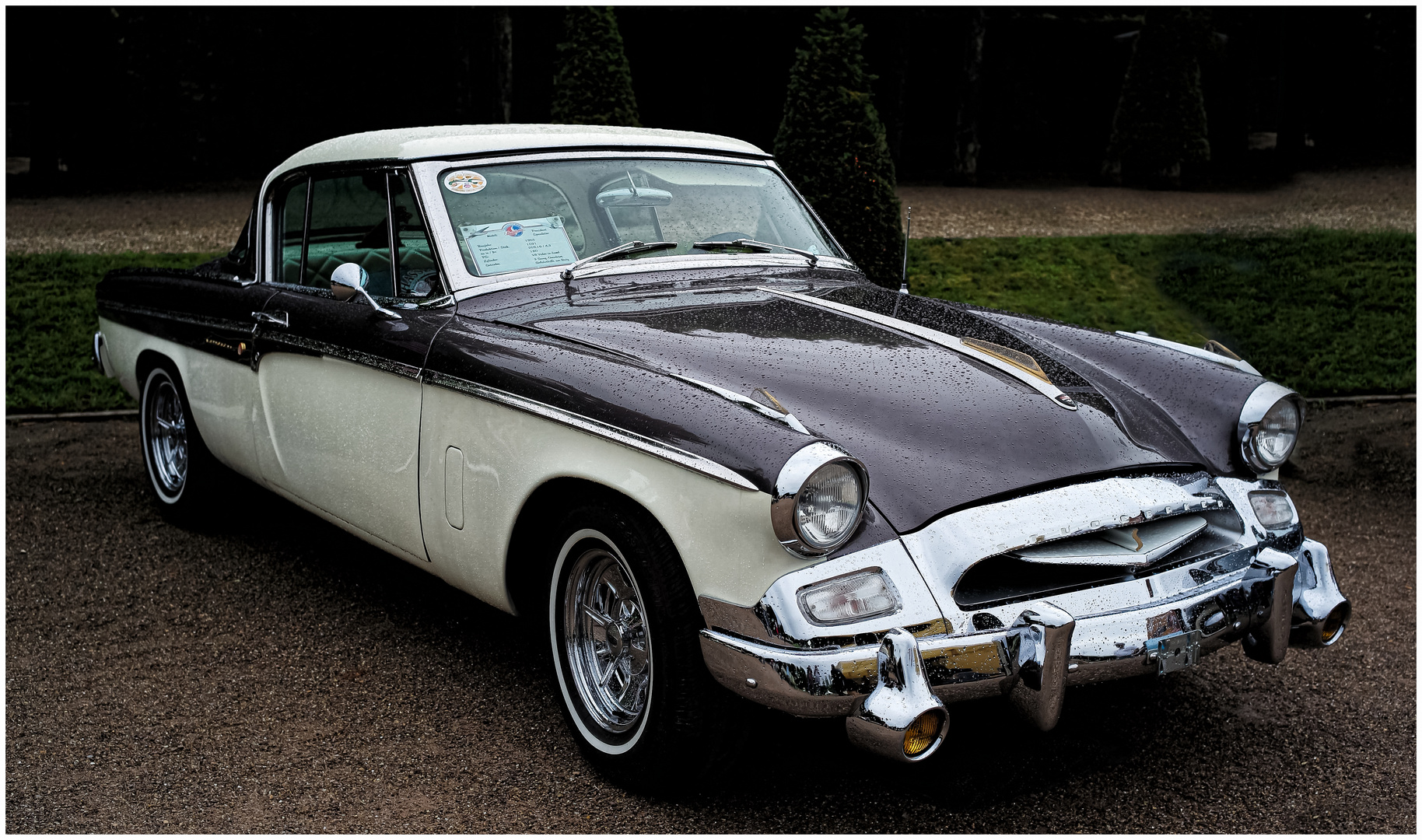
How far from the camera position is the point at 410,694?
3625 millimetres

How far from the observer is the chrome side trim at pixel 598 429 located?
2.57 metres

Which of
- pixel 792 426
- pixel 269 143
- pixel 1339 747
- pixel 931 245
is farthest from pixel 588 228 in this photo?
pixel 269 143

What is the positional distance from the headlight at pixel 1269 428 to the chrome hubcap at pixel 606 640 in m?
1.77

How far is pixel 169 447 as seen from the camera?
5.50m

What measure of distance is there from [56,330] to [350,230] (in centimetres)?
625

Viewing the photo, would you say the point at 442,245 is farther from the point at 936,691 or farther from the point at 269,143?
the point at 269,143

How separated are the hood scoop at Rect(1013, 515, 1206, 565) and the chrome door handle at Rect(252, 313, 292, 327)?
2.85 metres

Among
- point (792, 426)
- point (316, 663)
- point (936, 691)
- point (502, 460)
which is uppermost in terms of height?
point (792, 426)

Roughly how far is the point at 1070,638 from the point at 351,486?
2.43 meters

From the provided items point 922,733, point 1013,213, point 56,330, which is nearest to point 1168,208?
point 1013,213

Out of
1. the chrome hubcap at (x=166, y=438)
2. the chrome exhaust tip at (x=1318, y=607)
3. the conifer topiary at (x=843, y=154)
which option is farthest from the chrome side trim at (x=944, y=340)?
the conifer topiary at (x=843, y=154)

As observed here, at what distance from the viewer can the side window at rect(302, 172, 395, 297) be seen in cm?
405

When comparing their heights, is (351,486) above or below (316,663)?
above

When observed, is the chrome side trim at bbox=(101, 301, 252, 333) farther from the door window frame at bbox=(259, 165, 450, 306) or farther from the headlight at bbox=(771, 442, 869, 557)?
the headlight at bbox=(771, 442, 869, 557)
